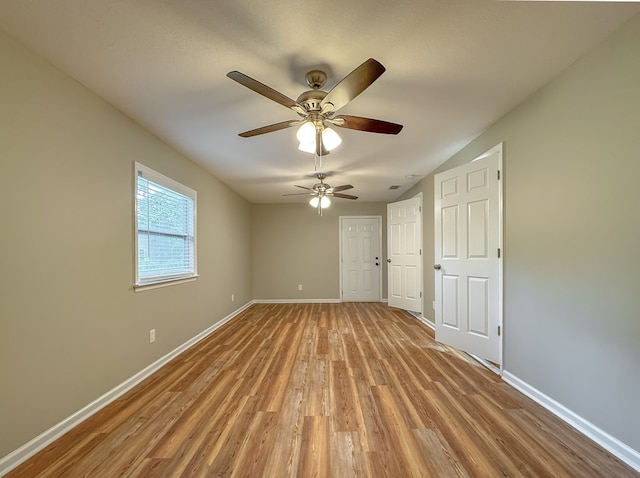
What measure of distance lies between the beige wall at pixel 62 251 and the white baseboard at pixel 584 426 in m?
3.26

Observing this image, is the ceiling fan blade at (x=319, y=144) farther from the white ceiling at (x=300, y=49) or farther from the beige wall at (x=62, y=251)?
the beige wall at (x=62, y=251)

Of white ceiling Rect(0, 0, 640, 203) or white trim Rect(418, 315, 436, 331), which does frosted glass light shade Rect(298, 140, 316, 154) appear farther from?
white trim Rect(418, 315, 436, 331)

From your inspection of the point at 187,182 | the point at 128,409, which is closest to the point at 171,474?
the point at 128,409

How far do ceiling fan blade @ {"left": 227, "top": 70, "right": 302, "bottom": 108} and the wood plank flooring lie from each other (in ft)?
6.66

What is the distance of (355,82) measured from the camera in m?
1.35

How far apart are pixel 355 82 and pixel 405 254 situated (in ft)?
13.5

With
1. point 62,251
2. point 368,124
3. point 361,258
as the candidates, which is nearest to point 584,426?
point 368,124

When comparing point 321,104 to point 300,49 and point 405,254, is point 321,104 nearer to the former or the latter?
point 300,49

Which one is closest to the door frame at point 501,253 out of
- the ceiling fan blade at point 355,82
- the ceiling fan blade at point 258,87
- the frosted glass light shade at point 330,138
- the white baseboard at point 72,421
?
the frosted glass light shade at point 330,138

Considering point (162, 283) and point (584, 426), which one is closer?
point (584, 426)

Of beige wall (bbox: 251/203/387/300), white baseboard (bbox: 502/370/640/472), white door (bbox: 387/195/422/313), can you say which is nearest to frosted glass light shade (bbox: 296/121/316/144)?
white baseboard (bbox: 502/370/640/472)

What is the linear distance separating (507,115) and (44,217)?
350 cm

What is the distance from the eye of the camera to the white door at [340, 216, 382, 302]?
6148mm

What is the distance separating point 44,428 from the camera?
1.58m
